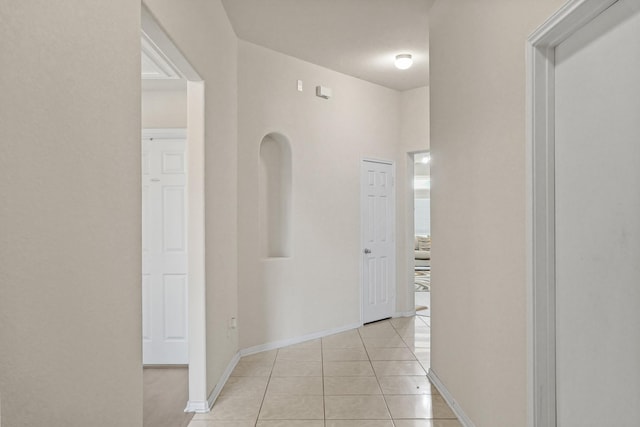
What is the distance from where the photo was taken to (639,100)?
128cm

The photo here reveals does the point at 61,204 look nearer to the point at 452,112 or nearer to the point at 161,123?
the point at 452,112

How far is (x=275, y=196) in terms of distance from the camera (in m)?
4.45

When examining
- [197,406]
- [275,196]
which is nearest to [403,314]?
[275,196]

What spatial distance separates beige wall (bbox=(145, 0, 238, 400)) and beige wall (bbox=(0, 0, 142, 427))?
923 mm

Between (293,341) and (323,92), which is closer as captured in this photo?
(293,341)

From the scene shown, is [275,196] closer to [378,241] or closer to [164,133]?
[164,133]

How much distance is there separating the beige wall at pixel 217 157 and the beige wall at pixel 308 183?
0.26 m

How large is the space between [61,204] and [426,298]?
6301mm

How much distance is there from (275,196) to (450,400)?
2524 mm

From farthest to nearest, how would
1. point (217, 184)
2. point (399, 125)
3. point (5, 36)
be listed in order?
point (399, 125) < point (217, 184) < point (5, 36)

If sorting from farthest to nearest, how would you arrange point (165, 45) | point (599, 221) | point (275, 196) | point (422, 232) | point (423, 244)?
point (422, 232) → point (423, 244) → point (275, 196) → point (165, 45) → point (599, 221)

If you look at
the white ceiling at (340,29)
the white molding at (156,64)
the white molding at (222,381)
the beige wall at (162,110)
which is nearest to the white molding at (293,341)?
the white molding at (222,381)

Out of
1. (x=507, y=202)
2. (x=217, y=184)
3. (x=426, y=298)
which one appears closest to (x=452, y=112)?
(x=507, y=202)

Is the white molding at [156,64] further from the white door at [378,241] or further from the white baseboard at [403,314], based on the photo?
the white baseboard at [403,314]
